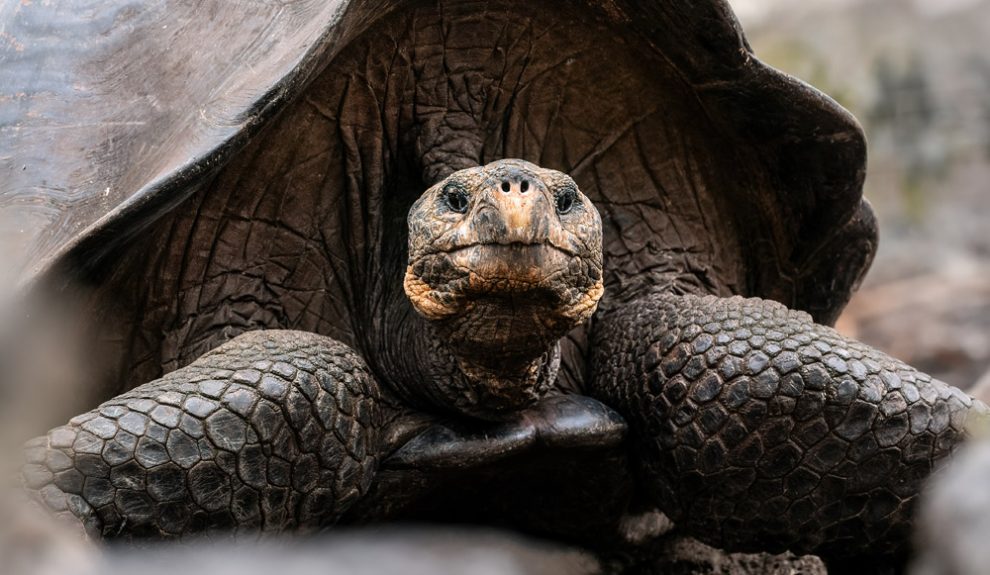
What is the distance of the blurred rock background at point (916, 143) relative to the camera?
977 cm

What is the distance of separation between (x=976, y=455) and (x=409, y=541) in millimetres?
702

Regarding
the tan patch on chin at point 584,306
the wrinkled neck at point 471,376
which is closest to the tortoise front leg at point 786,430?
the wrinkled neck at point 471,376

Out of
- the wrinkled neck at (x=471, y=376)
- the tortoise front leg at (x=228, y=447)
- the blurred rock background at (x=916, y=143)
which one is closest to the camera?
the tortoise front leg at (x=228, y=447)

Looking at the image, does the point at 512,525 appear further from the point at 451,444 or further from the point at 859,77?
the point at 859,77

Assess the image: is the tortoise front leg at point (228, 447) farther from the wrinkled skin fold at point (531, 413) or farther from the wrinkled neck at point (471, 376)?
the wrinkled neck at point (471, 376)

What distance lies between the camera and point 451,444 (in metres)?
3.44

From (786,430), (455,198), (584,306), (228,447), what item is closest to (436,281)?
(455,198)

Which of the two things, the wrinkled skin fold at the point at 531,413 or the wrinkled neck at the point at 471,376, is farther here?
the wrinkled neck at the point at 471,376

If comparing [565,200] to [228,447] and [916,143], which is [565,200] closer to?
[228,447]

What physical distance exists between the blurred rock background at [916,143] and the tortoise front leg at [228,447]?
6467 mm

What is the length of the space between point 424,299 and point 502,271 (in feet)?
1.06

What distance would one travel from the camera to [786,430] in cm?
333

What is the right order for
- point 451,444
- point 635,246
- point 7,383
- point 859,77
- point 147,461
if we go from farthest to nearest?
point 859,77, point 635,246, point 451,444, point 147,461, point 7,383

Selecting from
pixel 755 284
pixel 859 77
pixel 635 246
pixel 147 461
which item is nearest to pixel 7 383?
pixel 147 461
